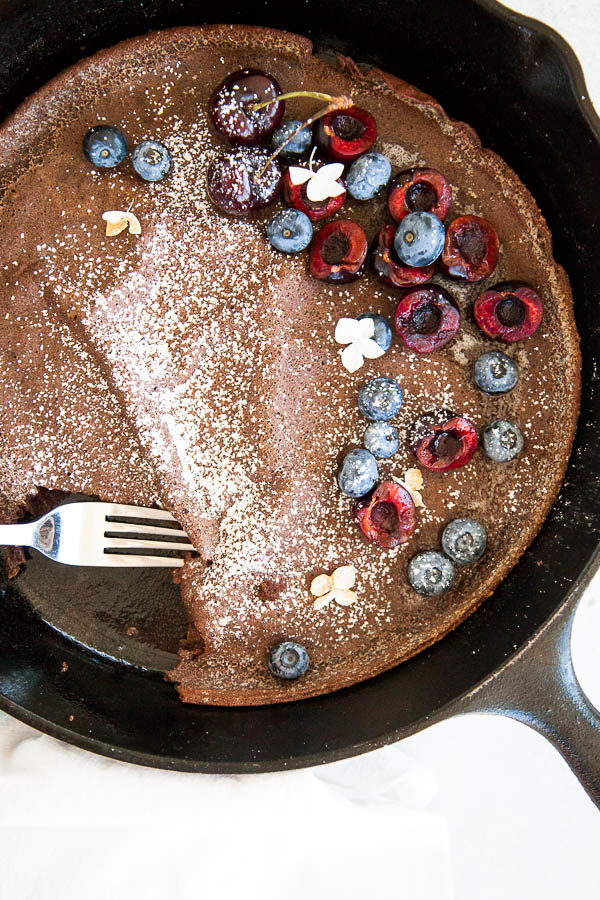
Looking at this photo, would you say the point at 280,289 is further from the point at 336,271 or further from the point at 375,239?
the point at 375,239

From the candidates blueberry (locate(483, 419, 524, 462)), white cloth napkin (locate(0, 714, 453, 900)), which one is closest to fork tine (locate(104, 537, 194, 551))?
white cloth napkin (locate(0, 714, 453, 900))

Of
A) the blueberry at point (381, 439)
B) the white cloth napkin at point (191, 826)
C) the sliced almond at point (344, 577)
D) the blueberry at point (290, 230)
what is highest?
the blueberry at point (290, 230)

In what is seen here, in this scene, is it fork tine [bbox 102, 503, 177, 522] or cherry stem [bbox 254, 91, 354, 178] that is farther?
fork tine [bbox 102, 503, 177, 522]

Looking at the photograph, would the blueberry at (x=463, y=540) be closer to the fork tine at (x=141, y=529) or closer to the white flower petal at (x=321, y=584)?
the white flower petal at (x=321, y=584)

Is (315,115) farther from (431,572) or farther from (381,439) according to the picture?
(431,572)

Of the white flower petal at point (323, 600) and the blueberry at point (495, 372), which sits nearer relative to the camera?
the blueberry at point (495, 372)

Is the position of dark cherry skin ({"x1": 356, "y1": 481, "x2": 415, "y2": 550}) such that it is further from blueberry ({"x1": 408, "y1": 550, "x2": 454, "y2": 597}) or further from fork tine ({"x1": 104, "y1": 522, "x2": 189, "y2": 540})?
fork tine ({"x1": 104, "y1": 522, "x2": 189, "y2": 540})

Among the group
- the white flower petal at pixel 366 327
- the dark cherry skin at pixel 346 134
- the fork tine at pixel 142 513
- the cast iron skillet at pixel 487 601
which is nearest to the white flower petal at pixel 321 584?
the cast iron skillet at pixel 487 601
